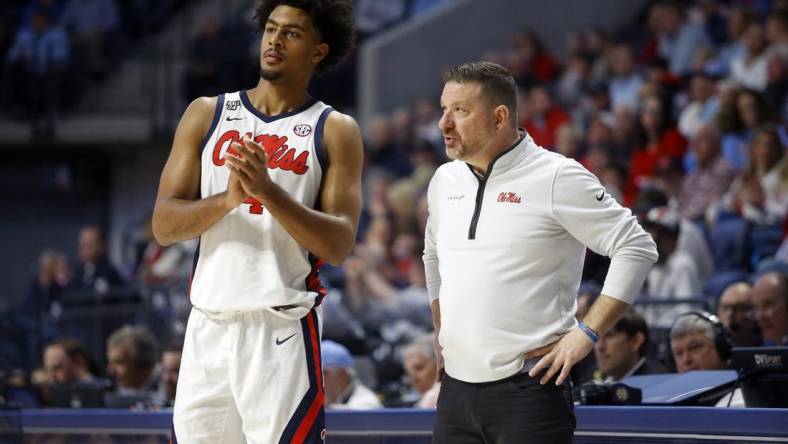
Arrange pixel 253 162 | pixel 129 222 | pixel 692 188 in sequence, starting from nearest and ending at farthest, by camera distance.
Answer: pixel 253 162
pixel 692 188
pixel 129 222

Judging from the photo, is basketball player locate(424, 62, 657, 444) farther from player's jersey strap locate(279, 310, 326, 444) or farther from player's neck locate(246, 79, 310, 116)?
player's neck locate(246, 79, 310, 116)

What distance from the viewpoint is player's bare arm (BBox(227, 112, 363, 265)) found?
3.44 metres

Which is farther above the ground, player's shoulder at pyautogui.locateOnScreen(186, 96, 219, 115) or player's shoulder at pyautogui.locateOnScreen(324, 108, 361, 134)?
player's shoulder at pyautogui.locateOnScreen(186, 96, 219, 115)

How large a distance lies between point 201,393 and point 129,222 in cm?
1285

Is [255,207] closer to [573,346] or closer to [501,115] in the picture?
[501,115]

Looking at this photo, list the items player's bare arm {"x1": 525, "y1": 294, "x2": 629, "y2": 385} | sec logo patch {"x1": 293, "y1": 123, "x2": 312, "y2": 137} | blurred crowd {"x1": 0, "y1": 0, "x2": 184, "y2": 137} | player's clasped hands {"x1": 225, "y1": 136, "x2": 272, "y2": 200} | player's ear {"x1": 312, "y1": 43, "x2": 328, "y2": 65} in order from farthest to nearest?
blurred crowd {"x1": 0, "y1": 0, "x2": 184, "y2": 137}
player's ear {"x1": 312, "y1": 43, "x2": 328, "y2": 65}
sec logo patch {"x1": 293, "y1": 123, "x2": 312, "y2": 137}
player's bare arm {"x1": 525, "y1": 294, "x2": 629, "y2": 385}
player's clasped hands {"x1": 225, "y1": 136, "x2": 272, "y2": 200}

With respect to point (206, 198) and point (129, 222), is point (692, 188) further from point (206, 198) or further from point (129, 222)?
point (129, 222)

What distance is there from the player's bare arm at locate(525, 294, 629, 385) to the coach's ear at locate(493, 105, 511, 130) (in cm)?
58

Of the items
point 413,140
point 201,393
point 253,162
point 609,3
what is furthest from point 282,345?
point 609,3

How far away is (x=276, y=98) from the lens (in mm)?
3875

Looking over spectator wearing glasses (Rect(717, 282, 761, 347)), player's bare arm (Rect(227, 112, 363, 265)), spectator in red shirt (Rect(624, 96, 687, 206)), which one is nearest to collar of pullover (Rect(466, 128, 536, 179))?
player's bare arm (Rect(227, 112, 363, 265))

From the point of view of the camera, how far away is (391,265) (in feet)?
35.1

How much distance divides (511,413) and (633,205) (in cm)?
547

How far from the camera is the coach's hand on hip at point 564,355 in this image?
3521 millimetres
